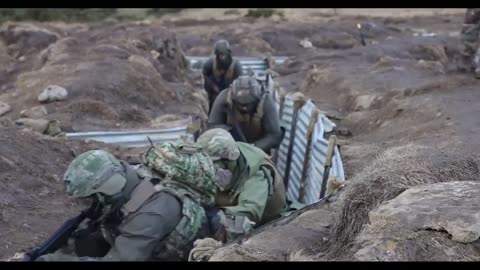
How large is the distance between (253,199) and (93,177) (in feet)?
4.71

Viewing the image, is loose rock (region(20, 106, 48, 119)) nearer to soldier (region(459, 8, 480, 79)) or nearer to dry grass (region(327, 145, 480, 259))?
dry grass (region(327, 145, 480, 259))

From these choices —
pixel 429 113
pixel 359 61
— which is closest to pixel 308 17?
pixel 359 61

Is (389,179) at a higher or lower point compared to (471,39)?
higher

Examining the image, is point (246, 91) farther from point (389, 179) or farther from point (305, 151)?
point (389, 179)

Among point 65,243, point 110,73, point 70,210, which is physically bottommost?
point 110,73

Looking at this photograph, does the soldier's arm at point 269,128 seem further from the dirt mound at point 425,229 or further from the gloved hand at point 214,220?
the dirt mound at point 425,229

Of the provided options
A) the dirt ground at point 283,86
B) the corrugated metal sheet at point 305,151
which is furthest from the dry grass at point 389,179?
the corrugated metal sheet at point 305,151

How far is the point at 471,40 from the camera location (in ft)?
39.9

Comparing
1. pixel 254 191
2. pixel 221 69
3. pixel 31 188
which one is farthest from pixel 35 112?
pixel 254 191

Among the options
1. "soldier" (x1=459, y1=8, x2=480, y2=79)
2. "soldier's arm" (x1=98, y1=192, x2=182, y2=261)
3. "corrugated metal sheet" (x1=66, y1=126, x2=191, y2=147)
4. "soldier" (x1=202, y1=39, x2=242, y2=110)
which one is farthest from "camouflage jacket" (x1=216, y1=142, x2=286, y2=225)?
"soldier" (x1=459, y1=8, x2=480, y2=79)

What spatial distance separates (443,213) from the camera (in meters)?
2.99

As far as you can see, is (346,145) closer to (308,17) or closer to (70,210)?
(70,210)

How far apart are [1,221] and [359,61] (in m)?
12.2

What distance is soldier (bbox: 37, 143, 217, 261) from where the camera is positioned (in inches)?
148
